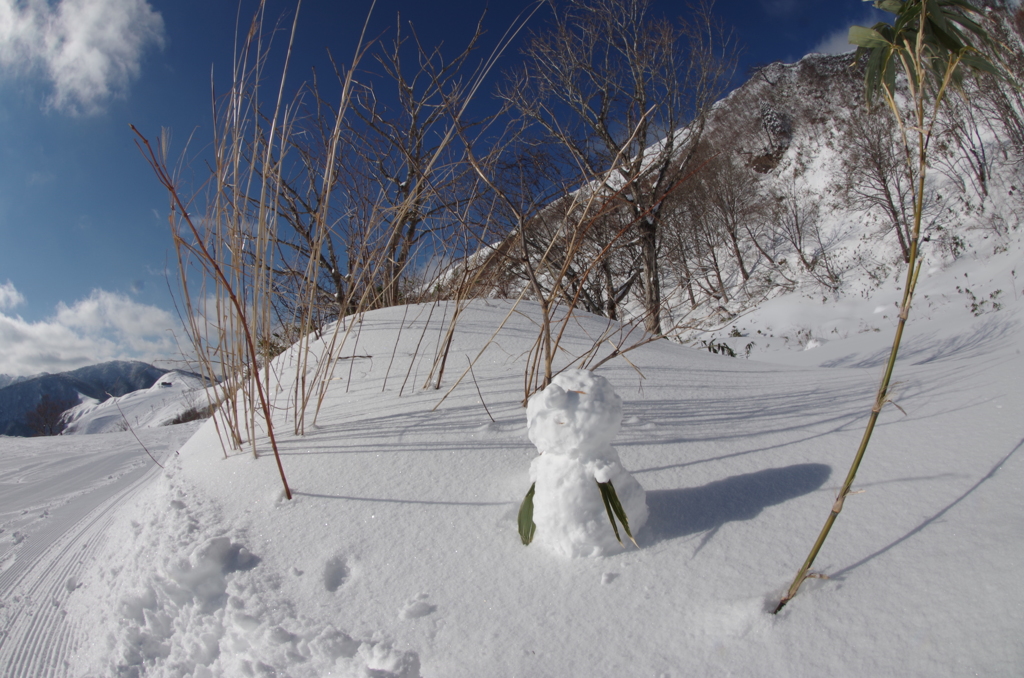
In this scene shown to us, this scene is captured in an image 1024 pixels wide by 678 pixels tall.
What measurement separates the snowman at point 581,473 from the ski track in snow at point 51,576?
0.71 metres

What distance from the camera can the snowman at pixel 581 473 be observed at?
2.08 feet

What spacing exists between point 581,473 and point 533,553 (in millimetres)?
136

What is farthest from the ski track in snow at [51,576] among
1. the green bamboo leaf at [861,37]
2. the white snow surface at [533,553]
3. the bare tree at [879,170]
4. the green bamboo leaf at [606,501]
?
the bare tree at [879,170]

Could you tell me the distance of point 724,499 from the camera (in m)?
0.73

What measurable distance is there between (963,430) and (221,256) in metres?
1.51

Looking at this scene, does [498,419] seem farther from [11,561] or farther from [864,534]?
[11,561]

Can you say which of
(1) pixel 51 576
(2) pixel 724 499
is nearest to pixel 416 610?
(2) pixel 724 499

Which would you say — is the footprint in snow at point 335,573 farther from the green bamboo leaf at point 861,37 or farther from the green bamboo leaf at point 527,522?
the green bamboo leaf at point 861,37

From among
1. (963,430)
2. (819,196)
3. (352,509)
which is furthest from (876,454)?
(819,196)

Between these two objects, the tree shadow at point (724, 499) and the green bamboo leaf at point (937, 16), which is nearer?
the tree shadow at point (724, 499)

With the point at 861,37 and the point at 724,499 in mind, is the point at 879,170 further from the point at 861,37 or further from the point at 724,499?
the point at 724,499

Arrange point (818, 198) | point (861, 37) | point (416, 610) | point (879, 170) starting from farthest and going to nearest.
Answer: point (818, 198)
point (879, 170)
point (861, 37)
point (416, 610)

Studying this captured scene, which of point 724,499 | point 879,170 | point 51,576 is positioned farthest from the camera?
point 879,170

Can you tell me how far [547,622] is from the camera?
56cm
